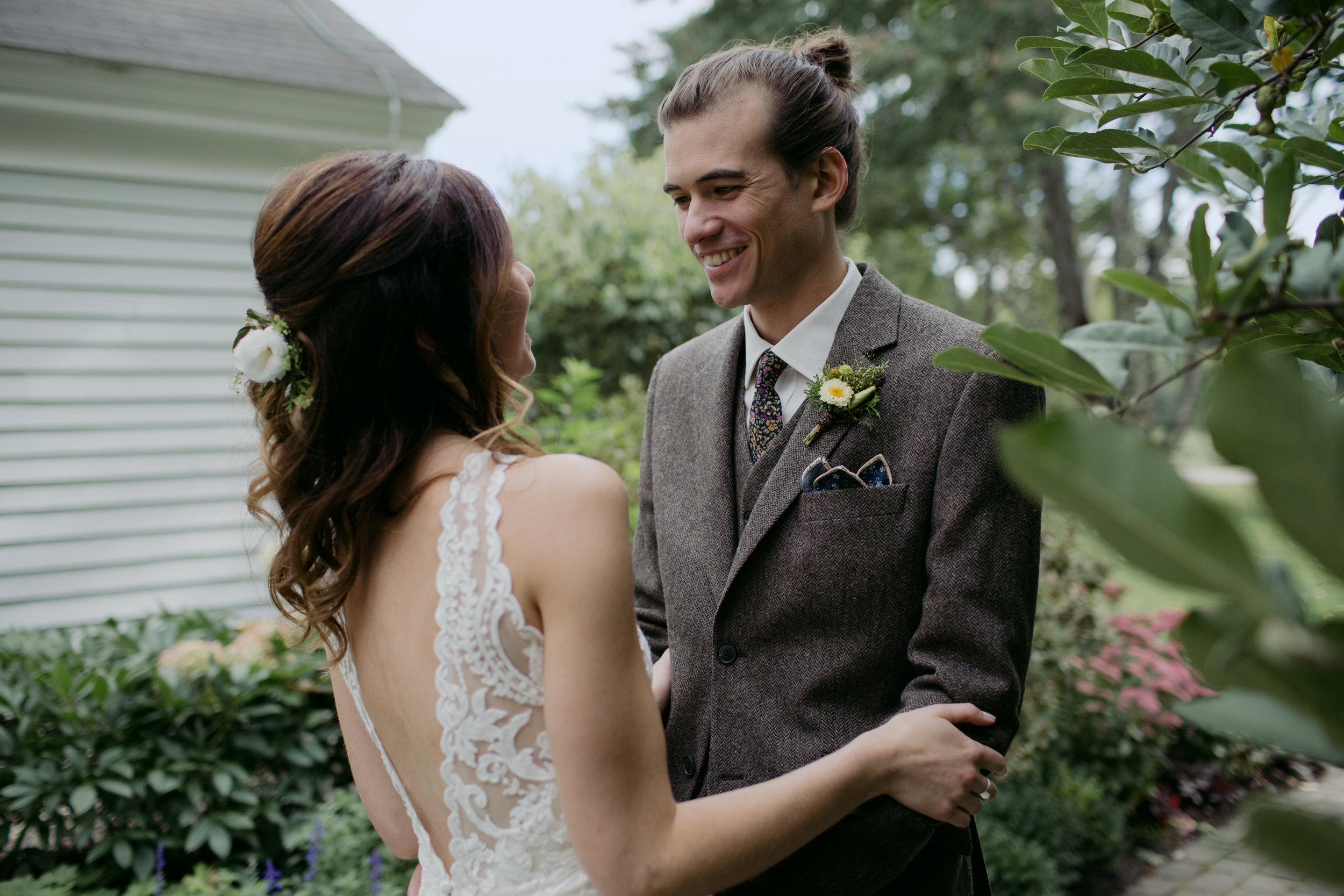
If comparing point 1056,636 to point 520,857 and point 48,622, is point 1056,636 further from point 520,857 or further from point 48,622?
point 48,622

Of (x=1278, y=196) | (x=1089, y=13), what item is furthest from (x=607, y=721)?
(x=1089, y=13)

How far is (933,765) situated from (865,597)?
334mm

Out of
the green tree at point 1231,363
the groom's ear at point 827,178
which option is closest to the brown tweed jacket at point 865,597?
the groom's ear at point 827,178

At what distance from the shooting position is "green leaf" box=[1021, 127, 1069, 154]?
1113 mm

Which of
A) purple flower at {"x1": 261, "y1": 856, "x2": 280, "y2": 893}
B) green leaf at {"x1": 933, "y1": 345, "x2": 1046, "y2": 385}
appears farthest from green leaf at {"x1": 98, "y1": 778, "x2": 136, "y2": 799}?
green leaf at {"x1": 933, "y1": 345, "x2": 1046, "y2": 385}

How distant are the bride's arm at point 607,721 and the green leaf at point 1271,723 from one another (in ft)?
2.32

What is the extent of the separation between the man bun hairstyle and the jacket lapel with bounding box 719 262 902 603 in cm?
33

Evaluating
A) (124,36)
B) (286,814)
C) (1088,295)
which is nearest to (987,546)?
(286,814)

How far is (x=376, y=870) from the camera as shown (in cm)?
286

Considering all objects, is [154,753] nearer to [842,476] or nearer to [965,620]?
[842,476]

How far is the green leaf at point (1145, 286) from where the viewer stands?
2.03 feet

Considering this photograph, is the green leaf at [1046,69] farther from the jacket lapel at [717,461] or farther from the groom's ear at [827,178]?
the jacket lapel at [717,461]

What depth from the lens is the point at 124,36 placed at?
488 centimetres

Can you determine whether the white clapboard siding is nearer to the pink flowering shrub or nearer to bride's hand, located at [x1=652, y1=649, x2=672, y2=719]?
bride's hand, located at [x1=652, y1=649, x2=672, y2=719]
